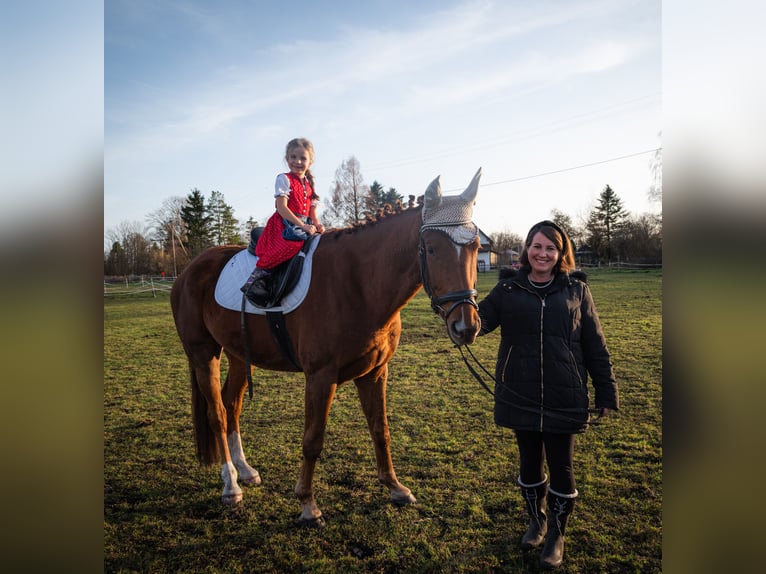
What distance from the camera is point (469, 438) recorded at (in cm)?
475

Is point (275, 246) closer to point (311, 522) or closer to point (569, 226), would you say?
point (311, 522)

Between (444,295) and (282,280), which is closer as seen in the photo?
(444,295)

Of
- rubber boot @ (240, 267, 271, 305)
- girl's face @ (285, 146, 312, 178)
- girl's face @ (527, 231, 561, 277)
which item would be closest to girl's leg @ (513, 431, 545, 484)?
girl's face @ (527, 231, 561, 277)

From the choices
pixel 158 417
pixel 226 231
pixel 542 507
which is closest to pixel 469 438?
pixel 542 507

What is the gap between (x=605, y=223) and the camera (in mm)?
41000

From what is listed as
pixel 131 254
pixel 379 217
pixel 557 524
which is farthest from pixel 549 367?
pixel 131 254

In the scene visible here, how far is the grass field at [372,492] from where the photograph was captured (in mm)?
2887

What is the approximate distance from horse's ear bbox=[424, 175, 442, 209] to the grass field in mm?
2421

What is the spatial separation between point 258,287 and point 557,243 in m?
2.32

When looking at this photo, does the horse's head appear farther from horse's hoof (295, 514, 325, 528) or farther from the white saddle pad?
horse's hoof (295, 514, 325, 528)

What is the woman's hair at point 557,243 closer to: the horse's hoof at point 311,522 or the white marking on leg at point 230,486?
the horse's hoof at point 311,522

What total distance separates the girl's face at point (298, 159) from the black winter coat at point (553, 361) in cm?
204
